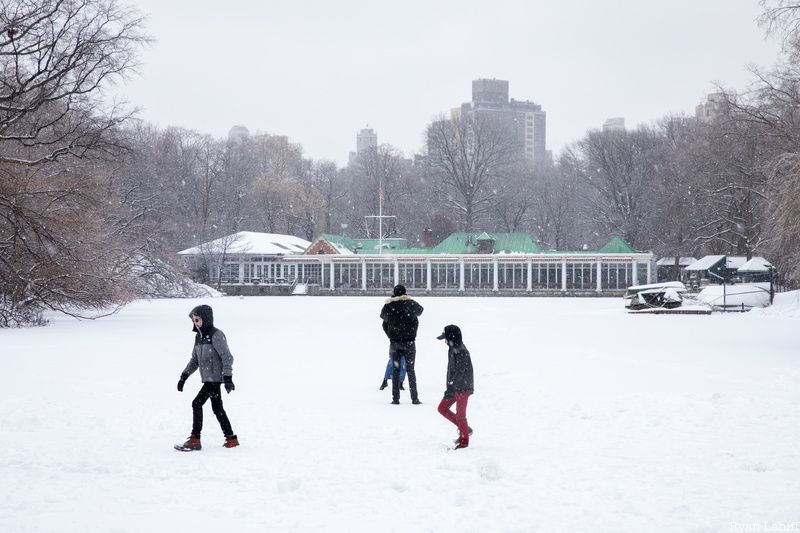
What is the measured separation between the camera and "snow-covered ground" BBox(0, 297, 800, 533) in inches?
242

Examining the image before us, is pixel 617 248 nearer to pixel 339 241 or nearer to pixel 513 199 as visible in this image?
pixel 339 241

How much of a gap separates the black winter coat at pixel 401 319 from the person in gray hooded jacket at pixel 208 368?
3.46 meters

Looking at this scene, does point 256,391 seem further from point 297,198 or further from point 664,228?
point 297,198

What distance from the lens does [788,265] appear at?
70.2 feet

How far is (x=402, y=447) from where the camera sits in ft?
27.7

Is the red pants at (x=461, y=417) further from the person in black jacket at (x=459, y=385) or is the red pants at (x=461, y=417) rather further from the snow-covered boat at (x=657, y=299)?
the snow-covered boat at (x=657, y=299)

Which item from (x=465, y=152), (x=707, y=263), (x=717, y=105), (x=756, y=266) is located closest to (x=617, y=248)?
(x=717, y=105)

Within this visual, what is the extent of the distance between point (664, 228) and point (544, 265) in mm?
9016

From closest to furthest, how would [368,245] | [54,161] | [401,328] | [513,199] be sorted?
1. [401,328]
2. [54,161]
3. [368,245]
4. [513,199]

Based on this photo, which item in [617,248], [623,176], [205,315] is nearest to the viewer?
[205,315]

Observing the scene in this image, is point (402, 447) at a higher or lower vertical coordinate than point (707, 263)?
lower

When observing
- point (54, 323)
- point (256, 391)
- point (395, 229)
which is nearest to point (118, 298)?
point (54, 323)

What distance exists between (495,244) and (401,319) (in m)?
53.2

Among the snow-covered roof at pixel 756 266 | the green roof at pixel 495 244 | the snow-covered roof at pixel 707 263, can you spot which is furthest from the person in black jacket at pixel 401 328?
the green roof at pixel 495 244
